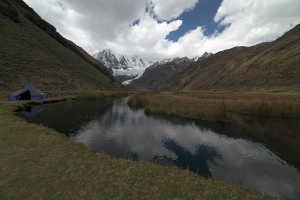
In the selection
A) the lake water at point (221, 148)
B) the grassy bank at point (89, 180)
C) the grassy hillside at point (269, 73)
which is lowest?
the lake water at point (221, 148)

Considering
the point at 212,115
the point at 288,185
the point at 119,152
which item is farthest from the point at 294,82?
the point at 119,152

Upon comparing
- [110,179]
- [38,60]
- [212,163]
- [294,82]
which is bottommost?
[212,163]

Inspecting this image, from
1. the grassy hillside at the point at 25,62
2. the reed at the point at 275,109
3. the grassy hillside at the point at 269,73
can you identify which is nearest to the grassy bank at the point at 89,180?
the reed at the point at 275,109

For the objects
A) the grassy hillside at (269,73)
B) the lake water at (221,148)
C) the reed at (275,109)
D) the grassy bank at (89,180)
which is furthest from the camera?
the grassy hillside at (269,73)

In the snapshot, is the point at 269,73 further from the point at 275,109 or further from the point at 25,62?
the point at 25,62

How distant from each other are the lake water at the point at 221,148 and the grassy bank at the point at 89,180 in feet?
7.39

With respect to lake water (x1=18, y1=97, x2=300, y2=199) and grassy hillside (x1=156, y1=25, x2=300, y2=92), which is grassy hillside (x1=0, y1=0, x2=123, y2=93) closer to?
lake water (x1=18, y1=97, x2=300, y2=199)

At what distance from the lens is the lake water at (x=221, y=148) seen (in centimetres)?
762

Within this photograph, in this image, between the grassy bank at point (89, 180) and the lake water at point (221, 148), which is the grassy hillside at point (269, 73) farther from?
the grassy bank at point (89, 180)

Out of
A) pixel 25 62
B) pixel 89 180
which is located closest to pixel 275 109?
pixel 89 180

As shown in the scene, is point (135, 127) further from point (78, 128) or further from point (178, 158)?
point (178, 158)

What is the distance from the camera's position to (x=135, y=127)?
16.6m

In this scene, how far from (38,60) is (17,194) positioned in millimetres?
70961

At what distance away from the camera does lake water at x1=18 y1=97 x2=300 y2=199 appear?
7.62 meters
